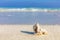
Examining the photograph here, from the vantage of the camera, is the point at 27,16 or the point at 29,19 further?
the point at 27,16

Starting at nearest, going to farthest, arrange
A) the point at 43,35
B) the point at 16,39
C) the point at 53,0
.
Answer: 1. the point at 16,39
2. the point at 43,35
3. the point at 53,0

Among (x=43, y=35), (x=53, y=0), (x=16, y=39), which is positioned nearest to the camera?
(x=16, y=39)

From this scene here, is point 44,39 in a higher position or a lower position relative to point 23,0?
lower

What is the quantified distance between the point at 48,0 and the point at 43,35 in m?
28.0

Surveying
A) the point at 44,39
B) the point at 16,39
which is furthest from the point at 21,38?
the point at 44,39

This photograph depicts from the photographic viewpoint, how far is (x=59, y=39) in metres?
8.95

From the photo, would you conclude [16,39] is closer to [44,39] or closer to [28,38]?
[28,38]

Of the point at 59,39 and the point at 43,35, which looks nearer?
the point at 59,39

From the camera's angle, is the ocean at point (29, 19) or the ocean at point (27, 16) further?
the ocean at point (27, 16)

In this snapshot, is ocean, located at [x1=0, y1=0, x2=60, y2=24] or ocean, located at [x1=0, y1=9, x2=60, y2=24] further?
ocean, located at [x1=0, y1=0, x2=60, y2=24]

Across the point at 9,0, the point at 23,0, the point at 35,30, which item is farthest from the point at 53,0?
the point at 35,30

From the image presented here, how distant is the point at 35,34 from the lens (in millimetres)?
10023

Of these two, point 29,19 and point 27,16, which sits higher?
point 27,16

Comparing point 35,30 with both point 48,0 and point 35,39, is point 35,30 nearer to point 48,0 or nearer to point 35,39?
point 35,39
